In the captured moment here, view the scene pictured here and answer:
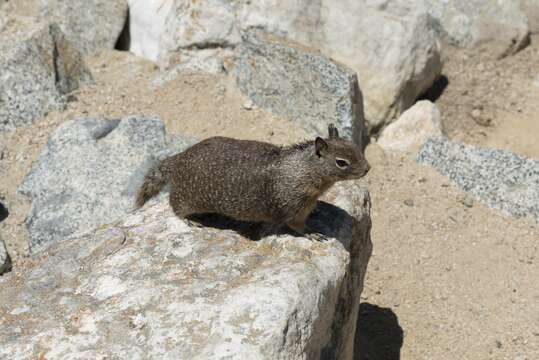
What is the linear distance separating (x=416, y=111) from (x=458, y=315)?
291 cm

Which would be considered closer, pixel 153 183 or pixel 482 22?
pixel 153 183

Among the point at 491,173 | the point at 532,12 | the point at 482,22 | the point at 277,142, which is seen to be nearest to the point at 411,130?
the point at 491,173

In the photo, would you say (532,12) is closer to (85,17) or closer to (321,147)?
(85,17)

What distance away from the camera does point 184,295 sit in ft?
13.0

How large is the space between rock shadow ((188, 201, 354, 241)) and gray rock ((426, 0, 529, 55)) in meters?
6.20

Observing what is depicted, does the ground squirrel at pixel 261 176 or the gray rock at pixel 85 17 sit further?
the gray rock at pixel 85 17

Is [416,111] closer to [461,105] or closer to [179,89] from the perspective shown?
[461,105]

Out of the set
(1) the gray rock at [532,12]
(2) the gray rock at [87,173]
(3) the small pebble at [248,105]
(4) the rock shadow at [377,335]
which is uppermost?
(1) the gray rock at [532,12]

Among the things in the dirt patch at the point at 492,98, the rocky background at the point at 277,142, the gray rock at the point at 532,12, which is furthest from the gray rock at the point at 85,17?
the gray rock at the point at 532,12

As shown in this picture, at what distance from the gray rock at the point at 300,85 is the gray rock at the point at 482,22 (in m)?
3.23

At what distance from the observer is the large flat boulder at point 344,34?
8398 mm

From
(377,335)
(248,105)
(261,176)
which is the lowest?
(377,335)

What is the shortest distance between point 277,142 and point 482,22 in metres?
4.51

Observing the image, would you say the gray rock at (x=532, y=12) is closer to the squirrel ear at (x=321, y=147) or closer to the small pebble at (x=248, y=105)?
the small pebble at (x=248, y=105)
